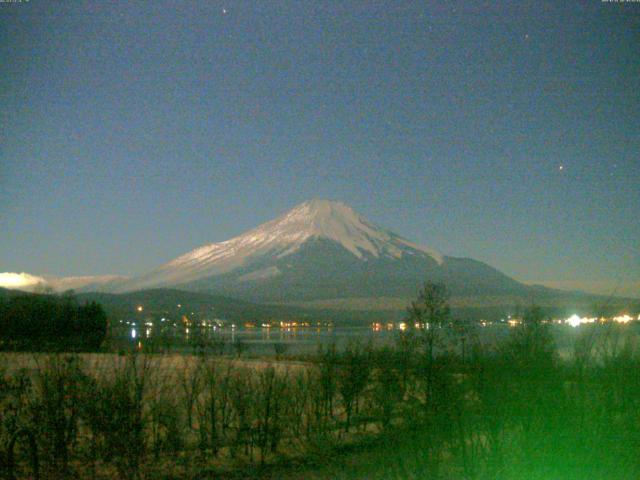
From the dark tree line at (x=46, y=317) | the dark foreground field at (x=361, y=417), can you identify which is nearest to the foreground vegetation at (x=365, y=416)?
the dark foreground field at (x=361, y=417)

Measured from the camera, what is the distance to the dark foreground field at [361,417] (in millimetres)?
4383

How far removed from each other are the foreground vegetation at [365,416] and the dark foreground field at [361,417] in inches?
0.5

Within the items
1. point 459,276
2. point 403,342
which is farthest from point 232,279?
point 403,342

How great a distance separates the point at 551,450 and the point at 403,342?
9.77 m

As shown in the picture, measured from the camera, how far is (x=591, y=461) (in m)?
4.28

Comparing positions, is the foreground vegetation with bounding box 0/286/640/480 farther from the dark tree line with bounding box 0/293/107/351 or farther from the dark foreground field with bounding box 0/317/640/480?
the dark tree line with bounding box 0/293/107/351

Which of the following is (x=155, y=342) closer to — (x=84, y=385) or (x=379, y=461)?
(x=84, y=385)

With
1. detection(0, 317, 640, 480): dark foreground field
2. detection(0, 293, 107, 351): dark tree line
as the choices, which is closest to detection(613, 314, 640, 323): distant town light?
detection(0, 317, 640, 480): dark foreground field

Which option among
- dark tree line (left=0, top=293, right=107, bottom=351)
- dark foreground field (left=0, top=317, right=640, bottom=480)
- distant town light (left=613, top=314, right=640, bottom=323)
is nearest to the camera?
dark foreground field (left=0, top=317, right=640, bottom=480)

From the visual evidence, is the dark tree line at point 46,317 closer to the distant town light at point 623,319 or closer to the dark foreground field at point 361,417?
the dark foreground field at point 361,417

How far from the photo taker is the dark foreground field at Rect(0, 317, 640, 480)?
4383 millimetres

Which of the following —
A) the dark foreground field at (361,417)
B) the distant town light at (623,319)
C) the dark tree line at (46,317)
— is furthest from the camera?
the dark tree line at (46,317)

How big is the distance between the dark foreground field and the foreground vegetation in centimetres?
1

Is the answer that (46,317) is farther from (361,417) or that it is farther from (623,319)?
(623,319)
